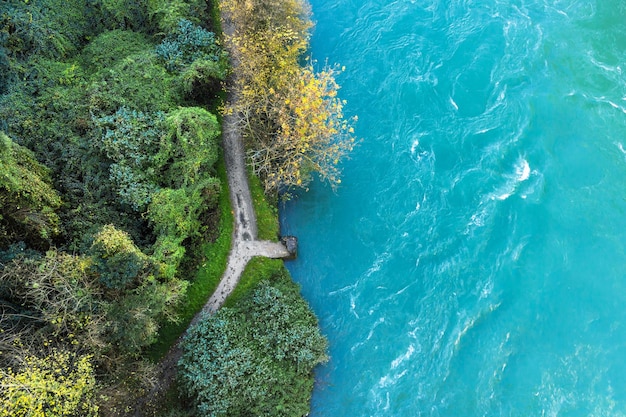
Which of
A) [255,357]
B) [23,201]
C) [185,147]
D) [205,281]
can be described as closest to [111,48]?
[185,147]

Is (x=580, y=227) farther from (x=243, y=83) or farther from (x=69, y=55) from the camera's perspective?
(x=69, y=55)

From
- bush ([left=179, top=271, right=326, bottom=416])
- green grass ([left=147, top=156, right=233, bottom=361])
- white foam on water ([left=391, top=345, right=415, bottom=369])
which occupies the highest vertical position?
green grass ([left=147, top=156, right=233, bottom=361])

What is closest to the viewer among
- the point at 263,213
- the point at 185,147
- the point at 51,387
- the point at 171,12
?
the point at 51,387

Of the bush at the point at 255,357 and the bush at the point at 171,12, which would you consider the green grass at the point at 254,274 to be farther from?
Answer: the bush at the point at 171,12

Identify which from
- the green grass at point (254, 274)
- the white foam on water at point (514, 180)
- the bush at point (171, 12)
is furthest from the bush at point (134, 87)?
the white foam on water at point (514, 180)

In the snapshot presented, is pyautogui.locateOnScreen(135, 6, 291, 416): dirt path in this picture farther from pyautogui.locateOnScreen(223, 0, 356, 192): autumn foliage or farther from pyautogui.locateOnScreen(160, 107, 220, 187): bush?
pyautogui.locateOnScreen(160, 107, 220, 187): bush

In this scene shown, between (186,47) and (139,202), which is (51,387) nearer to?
(139,202)

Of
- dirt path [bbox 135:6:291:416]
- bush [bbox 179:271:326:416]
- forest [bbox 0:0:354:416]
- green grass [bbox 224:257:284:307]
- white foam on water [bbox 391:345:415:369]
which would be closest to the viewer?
forest [bbox 0:0:354:416]

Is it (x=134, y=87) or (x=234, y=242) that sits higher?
(x=134, y=87)

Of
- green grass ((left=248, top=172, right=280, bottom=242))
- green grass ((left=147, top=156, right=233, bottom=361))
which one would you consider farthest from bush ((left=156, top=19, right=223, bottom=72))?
green grass ((left=248, top=172, right=280, bottom=242))
